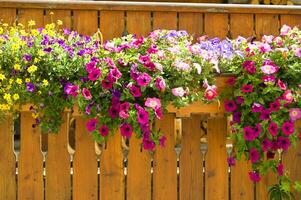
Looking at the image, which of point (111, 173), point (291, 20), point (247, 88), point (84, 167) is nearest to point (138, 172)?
point (111, 173)

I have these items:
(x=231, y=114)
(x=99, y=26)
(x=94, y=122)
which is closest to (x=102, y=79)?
(x=94, y=122)

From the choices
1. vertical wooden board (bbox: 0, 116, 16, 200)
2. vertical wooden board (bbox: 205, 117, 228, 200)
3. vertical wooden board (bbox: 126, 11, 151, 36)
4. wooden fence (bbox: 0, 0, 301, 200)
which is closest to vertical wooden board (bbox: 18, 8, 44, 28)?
vertical wooden board (bbox: 126, 11, 151, 36)

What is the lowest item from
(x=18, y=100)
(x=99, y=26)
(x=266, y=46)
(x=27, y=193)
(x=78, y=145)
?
(x=27, y=193)

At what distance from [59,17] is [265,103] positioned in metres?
1.94

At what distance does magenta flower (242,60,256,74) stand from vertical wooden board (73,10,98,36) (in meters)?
1.56

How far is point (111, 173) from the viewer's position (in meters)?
3.67

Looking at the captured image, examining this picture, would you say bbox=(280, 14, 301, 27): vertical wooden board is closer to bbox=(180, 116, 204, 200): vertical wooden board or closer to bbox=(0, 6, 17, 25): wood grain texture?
bbox=(180, 116, 204, 200): vertical wooden board

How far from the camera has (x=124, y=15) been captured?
470 centimetres

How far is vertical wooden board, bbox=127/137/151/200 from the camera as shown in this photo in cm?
367

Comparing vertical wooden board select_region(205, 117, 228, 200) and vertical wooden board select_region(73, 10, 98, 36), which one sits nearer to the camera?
vertical wooden board select_region(205, 117, 228, 200)

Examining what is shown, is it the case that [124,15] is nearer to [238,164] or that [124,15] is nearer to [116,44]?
[116,44]

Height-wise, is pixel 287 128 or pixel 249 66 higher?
pixel 249 66

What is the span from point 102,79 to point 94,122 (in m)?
0.25

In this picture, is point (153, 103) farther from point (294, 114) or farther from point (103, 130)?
point (294, 114)
